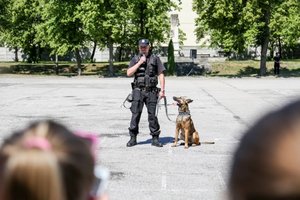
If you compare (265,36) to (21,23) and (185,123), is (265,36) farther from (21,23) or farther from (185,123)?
(185,123)

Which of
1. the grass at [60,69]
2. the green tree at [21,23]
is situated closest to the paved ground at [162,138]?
the grass at [60,69]

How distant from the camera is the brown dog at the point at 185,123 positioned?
10.7 meters

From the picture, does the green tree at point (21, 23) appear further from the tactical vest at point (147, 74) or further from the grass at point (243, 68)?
the tactical vest at point (147, 74)

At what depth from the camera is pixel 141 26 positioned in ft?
163

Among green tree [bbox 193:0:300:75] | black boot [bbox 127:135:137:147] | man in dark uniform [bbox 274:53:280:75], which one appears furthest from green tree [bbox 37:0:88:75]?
black boot [bbox 127:135:137:147]

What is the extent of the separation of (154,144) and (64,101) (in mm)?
11978

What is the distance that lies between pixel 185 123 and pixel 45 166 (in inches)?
368

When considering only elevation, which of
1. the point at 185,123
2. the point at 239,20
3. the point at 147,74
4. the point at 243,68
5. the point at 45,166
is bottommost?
the point at 243,68

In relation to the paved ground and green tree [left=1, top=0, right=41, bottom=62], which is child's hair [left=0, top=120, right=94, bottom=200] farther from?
green tree [left=1, top=0, right=41, bottom=62]

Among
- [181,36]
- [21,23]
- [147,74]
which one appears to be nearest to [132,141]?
[147,74]

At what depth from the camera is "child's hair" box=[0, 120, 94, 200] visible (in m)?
1.45

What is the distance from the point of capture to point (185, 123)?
1077 cm

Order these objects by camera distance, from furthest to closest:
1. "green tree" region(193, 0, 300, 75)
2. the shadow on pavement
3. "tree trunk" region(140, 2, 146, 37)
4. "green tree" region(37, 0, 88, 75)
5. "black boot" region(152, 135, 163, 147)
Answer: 1. "tree trunk" region(140, 2, 146, 37)
2. "green tree" region(37, 0, 88, 75)
3. "green tree" region(193, 0, 300, 75)
4. the shadow on pavement
5. "black boot" region(152, 135, 163, 147)

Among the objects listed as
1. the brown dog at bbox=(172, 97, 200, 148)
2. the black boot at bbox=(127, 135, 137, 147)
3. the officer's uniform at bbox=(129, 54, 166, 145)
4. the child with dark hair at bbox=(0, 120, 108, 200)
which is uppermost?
the child with dark hair at bbox=(0, 120, 108, 200)
